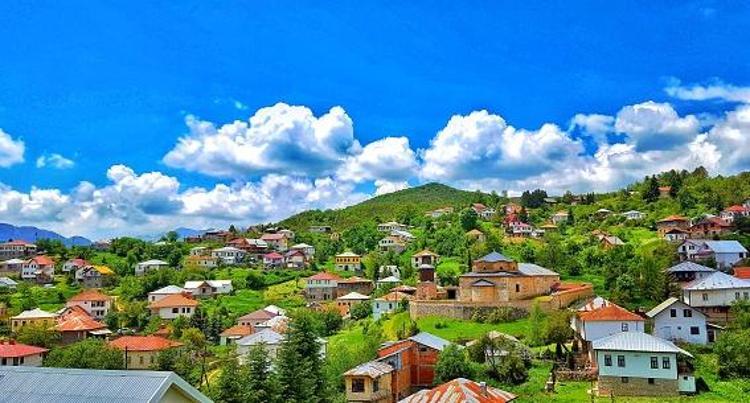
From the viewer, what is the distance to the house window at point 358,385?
110 feet

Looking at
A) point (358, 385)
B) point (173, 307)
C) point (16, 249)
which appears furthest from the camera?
point (16, 249)

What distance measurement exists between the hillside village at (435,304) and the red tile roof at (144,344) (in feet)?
0.66

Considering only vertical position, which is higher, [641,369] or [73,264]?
[73,264]

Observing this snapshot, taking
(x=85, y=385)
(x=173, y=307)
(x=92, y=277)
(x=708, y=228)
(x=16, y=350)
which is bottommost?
(x=16, y=350)

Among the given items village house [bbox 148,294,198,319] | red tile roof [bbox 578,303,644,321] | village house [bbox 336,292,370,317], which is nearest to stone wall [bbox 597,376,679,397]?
red tile roof [bbox 578,303,644,321]

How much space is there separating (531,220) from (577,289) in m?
43.7

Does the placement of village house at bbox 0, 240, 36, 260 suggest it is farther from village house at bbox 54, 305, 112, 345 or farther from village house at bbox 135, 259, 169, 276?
village house at bbox 54, 305, 112, 345

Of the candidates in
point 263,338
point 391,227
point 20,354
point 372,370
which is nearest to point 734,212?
point 391,227

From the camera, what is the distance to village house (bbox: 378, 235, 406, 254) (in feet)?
289

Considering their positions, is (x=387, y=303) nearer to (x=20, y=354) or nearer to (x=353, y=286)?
(x=353, y=286)

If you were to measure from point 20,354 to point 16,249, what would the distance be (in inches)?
2432

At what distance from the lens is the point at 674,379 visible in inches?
1243

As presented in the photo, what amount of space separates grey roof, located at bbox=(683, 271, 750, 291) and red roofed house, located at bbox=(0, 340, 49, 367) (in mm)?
43279

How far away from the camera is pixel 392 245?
89125 millimetres
